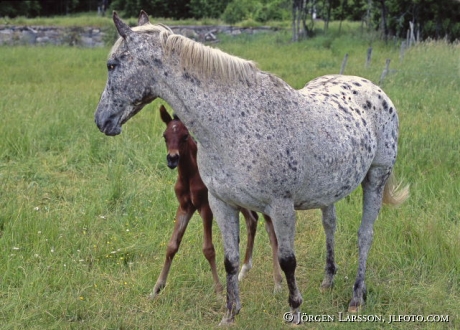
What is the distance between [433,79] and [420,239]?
6601 mm

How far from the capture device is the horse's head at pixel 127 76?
3287 millimetres

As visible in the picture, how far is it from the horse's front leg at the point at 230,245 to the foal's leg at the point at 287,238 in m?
0.31

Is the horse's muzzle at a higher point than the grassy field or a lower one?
higher

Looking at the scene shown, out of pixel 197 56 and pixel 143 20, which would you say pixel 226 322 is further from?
pixel 143 20

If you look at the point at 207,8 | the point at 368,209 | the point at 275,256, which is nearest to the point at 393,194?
the point at 368,209

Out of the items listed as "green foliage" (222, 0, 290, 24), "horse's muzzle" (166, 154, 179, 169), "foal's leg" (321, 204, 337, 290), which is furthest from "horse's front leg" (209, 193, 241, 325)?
"green foliage" (222, 0, 290, 24)

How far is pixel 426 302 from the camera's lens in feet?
13.7

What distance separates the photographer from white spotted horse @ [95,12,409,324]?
3326mm

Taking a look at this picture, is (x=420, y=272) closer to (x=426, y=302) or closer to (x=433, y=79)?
(x=426, y=302)

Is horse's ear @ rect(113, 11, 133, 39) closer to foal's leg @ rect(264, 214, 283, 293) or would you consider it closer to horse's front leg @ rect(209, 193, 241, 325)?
horse's front leg @ rect(209, 193, 241, 325)

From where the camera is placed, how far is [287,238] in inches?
144

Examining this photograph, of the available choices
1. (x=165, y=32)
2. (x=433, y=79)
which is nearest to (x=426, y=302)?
(x=165, y=32)

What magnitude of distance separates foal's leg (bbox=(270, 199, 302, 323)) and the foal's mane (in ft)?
2.65

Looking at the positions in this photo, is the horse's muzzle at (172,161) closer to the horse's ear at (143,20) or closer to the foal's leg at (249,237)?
the horse's ear at (143,20)
